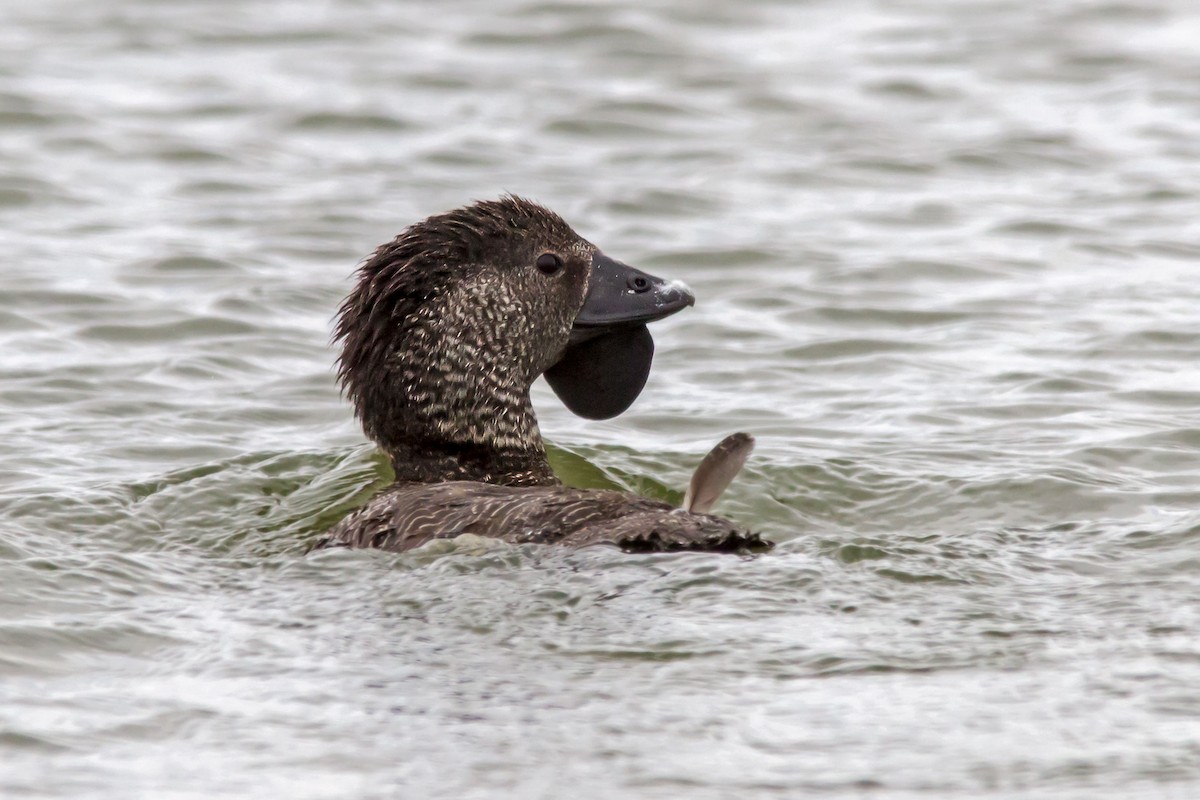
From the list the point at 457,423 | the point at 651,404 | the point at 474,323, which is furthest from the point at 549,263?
the point at 651,404

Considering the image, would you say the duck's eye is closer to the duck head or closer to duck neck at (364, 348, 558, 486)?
the duck head

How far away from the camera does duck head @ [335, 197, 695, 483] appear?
689 cm

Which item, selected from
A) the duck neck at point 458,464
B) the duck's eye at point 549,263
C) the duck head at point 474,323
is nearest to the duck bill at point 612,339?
the duck head at point 474,323

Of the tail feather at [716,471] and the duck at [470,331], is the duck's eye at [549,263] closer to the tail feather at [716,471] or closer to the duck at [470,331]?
the duck at [470,331]

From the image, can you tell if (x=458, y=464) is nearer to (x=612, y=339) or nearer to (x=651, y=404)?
(x=612, y=339)

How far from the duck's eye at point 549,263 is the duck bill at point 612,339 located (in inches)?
6.6

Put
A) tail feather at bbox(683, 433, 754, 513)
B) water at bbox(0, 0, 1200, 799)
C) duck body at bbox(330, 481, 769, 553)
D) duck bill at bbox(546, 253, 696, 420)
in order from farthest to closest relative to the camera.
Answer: duck bill at bbox(546, 253, 696, 420)
tail feather at bbox(683, 433, 754, 513)
duck body at bbox(330, 481, 769, 553)
water at bbox(0, 0, 1200, 799)

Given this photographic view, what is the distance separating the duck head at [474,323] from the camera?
6891 mm

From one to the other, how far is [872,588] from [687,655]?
845 millimetres

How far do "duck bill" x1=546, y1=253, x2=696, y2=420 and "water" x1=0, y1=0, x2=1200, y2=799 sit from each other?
2.24 ft

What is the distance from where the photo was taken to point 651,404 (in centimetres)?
962

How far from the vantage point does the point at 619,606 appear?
5.66 m

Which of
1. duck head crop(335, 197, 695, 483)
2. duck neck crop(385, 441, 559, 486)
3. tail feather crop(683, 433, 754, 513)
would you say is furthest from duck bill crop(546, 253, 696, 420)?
tail feather crop(683, 433, 754, 513)

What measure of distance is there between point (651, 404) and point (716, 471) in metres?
3.51
